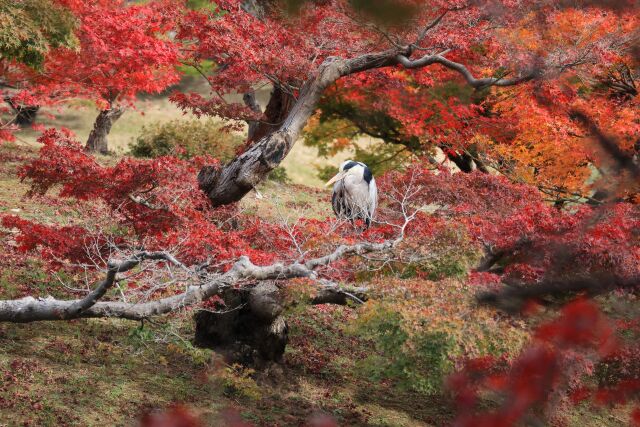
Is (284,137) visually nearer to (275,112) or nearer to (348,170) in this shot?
(348,170)

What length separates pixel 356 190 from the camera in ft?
33.4

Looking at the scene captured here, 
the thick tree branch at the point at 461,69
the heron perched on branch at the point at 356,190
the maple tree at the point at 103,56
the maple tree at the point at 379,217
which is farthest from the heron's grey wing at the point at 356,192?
the maple tree at the point at 103,56

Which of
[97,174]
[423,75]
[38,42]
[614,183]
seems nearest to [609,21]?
[423,75]

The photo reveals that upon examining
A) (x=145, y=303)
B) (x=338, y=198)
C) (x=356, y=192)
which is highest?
(x=356, y=192)

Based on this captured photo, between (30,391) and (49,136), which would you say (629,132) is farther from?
(30,391)

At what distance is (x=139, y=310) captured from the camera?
6.91 m

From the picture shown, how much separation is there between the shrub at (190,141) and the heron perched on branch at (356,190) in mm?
8232

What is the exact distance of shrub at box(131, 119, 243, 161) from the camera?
1842cm

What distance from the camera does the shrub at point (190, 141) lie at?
18.4 metres

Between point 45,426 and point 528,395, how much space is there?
5760mm

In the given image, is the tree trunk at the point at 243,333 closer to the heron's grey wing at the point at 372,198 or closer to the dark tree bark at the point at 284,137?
the dark tree bark at the point at 284,137

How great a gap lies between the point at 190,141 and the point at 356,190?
9147 mm

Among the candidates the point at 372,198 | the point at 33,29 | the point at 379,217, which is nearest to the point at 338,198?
the point at 372,198

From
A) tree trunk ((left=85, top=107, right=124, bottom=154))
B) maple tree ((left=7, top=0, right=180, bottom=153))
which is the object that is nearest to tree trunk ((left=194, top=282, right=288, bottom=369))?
maple tree ((left=7, top=0, right=180, bottom=153))
